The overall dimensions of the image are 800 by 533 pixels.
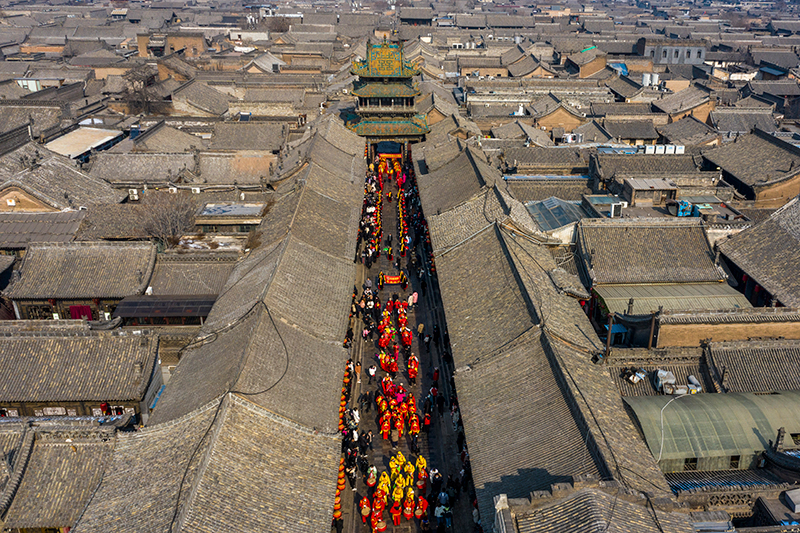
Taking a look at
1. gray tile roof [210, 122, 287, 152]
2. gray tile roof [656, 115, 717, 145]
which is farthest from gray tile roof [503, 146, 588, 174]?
gray tile roof [210, 122, 287, 152]

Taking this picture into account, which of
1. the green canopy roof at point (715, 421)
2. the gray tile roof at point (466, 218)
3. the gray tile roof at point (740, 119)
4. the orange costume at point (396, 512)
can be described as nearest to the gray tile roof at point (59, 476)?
the orange costume at point (396, 512)

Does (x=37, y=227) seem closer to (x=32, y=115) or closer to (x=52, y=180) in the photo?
(x=52, y=180)

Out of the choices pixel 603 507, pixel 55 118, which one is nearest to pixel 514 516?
pixel 603 507

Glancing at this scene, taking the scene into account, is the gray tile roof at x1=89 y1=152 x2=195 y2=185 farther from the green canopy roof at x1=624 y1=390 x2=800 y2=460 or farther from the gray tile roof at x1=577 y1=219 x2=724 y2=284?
the green canopy roof at x1=624 y1=390 x2=800 y2=460

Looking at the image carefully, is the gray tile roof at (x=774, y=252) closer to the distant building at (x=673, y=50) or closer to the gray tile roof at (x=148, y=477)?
the gray tile roof at (x=148, y=477)

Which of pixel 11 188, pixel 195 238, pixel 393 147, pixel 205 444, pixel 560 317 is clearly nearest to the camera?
pixel 205 444

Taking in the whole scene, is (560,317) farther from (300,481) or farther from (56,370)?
(56,370)

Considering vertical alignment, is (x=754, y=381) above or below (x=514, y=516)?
below
